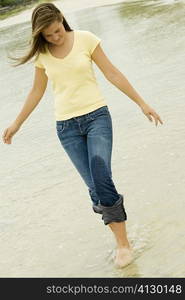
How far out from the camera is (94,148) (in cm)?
493

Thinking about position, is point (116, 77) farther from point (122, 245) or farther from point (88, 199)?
point (88, 199)

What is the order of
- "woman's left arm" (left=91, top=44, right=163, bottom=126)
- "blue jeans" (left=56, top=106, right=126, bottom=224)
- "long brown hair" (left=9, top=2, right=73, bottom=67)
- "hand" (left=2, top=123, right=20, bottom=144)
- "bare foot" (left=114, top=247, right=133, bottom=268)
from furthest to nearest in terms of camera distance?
"hand" (left=2, top=123, right=20, bottom=144) → "bare foot" (left=114, top=247, right=133, bottom=268) → "woman's left arm" (left=91, top=44, right=163, bottom=126) → "blue jeans" (left=56, top=106, right=126, bottom=224) → "long brown hair" (left=9, top=2, right=73, bottom=67)

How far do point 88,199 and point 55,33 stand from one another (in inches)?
99.9

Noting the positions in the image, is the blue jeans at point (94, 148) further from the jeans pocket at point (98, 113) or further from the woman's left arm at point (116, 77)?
the woman's left arm at point (116, 77)

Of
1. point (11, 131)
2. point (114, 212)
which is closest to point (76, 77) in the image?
point (11, 131)

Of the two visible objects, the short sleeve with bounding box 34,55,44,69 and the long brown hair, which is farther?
the short sleeve with bounding box 34,55,44,69

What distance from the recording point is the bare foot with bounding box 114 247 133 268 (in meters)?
5.21

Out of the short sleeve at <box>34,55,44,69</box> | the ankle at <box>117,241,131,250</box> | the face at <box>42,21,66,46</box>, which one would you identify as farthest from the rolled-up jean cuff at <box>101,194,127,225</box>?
the face at <box>42,21,66,46</box>

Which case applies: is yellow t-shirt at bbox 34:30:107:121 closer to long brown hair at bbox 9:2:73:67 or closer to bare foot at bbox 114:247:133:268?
long brown hair at bbox 9:2:73:67

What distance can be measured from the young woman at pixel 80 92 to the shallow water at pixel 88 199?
1.89ft

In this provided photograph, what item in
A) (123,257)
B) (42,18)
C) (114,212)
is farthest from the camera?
(123,257)

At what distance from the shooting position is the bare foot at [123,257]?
5.21m

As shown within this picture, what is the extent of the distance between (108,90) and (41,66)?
750cm

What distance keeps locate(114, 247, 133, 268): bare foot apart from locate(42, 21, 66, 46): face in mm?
1752
